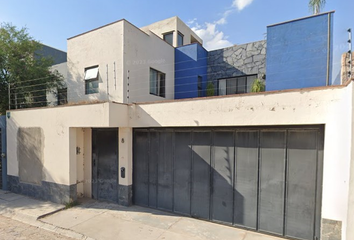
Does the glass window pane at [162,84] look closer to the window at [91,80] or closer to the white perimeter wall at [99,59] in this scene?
the white perimeter wall at [99,59]

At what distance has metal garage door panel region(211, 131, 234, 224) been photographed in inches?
197

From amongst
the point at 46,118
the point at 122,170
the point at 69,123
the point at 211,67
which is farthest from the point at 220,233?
the point at 211,67

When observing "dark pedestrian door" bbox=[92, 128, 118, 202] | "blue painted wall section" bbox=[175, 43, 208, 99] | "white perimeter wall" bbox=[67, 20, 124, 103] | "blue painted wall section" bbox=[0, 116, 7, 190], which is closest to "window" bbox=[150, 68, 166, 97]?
"blue painted wall section" bbox=[175, 43, 208, 99]

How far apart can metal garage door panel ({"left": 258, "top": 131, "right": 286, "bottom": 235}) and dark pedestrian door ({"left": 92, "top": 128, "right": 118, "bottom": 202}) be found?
457cm

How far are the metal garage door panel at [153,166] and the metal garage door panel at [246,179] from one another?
2471 millimetres

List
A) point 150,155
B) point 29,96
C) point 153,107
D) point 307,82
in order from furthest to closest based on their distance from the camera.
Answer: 1. point 29,96
2. point 307,82
3. point 150,155
4. point 153,107

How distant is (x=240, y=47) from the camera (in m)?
10.2

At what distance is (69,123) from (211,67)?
26.3 ft

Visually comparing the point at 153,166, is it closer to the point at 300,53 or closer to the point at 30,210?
the point at 30,210

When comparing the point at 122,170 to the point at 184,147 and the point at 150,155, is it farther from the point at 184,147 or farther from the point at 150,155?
the point at 184,147

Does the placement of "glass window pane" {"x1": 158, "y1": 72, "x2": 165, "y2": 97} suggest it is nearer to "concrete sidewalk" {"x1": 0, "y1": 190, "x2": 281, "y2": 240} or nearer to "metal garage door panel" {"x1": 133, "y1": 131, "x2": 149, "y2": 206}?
"metal garage door panel" {"x1": 133, "y1": 131, "x2": 149, "y2": 206}

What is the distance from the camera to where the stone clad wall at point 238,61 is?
9.61 m

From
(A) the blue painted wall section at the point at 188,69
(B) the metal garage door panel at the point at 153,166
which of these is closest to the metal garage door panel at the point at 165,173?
(B) the metal garage door panel at the point at 153,166

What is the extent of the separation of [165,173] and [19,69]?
927 centimetres
